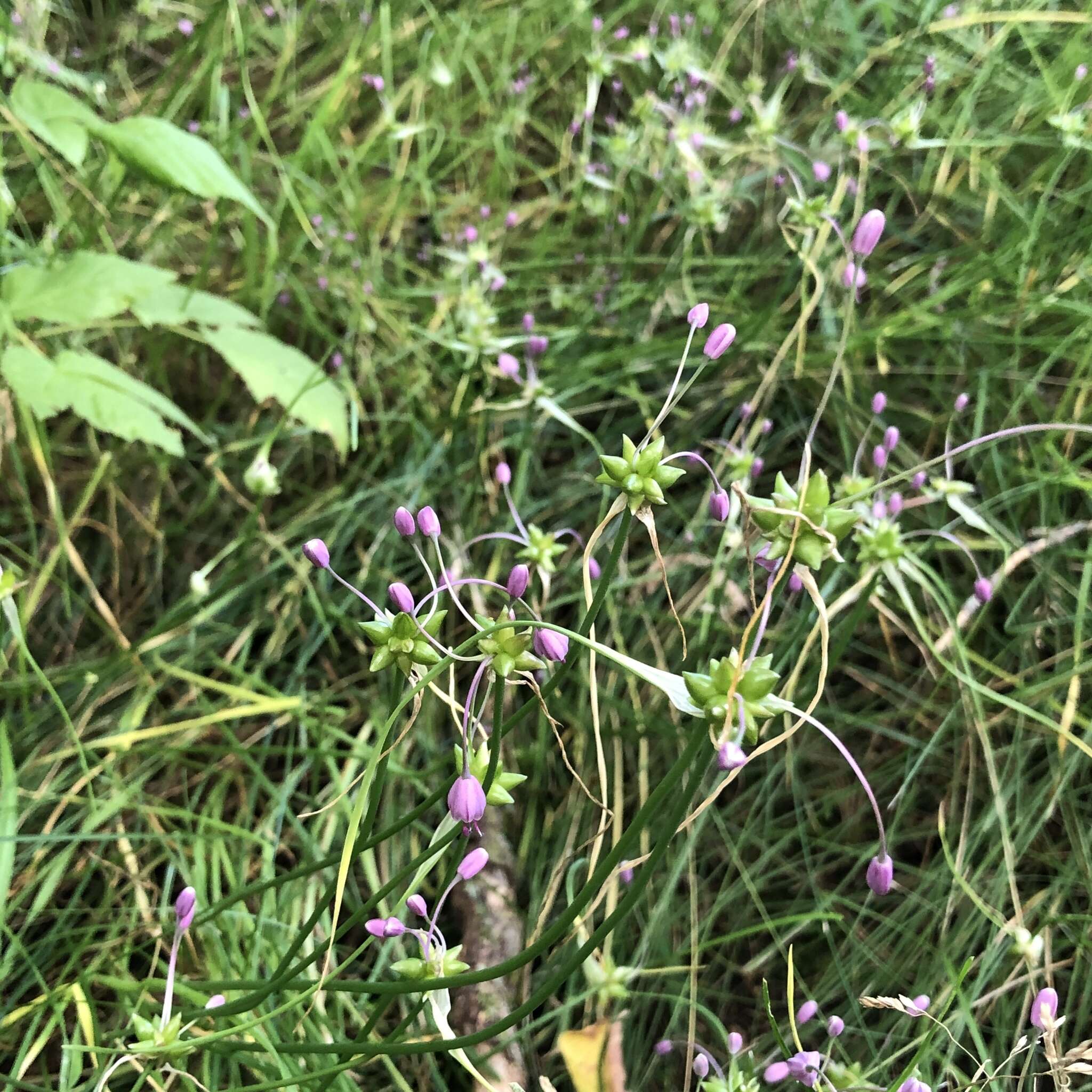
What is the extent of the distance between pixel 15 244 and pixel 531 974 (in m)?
1.21

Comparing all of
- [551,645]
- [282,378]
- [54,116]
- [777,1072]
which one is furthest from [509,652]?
[54,116]

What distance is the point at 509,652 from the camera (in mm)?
502

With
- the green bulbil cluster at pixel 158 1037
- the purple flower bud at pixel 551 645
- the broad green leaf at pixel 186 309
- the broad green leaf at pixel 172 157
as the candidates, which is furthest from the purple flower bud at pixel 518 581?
the broad green leaf at pixel 186 309

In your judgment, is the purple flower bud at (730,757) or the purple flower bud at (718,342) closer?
the purple flower bud at (730,757)

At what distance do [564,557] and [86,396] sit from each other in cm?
65

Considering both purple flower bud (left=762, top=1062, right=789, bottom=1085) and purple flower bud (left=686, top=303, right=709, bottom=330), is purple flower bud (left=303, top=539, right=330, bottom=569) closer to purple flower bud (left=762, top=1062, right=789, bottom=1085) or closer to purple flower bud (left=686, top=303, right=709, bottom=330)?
purple flower bud (left=686, top=303, right=709, bottom=330)

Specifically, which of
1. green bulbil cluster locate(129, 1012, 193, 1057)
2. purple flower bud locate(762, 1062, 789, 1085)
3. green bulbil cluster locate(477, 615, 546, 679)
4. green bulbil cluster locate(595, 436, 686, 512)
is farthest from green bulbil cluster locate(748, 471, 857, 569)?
green bulbil cluster locate(129, 1012, 193, 1057)

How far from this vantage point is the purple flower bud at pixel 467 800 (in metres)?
0.48

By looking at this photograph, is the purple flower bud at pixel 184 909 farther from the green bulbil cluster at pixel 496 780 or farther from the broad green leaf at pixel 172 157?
the broad green leaf at pixel 172 157

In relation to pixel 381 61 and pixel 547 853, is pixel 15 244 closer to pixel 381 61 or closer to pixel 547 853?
pixel 381 61

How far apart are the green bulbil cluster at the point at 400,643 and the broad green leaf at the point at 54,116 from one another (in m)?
0.84

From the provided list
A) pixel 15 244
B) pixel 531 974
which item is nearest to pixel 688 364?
pixel 531 974

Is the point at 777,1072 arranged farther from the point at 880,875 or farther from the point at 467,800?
the point at 467,800

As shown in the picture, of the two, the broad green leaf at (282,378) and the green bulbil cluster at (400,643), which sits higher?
the green bulbil cluster at (400,643)
